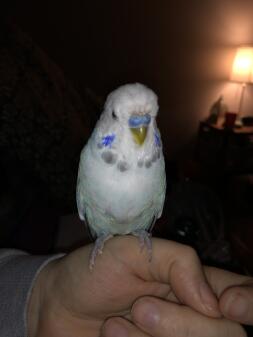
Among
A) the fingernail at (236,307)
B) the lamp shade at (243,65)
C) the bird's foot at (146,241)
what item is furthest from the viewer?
the lamp shade at (243,65)

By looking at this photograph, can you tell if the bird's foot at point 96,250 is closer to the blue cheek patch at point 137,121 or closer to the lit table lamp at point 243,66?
the blue cheek patch at point 137,121

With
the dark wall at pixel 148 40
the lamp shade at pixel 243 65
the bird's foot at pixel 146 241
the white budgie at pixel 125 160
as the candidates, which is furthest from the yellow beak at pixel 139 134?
the lamp shade at pixel 243 65

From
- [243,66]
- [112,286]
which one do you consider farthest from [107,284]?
[243,66]

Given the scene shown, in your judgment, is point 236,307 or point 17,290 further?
point 17,290

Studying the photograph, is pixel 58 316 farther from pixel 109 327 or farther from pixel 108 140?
pixel 108 140

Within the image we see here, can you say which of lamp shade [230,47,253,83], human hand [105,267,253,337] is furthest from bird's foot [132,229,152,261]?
lamp shade [230,47,253,83]

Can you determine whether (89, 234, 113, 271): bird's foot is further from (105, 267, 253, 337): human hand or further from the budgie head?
the budgie head
